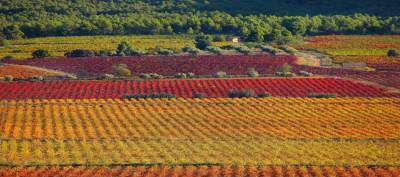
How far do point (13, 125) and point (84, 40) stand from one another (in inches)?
3268

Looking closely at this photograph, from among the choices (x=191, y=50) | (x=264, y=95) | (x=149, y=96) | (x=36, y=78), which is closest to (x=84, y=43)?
(x=191, y=50)

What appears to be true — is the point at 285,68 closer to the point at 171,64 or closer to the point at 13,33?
the point at 171,64

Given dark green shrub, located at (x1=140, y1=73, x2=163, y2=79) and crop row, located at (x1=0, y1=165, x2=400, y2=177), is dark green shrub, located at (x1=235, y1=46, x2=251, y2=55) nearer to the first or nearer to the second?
dark green shrub, located at (x1=140, y1=73, x2=163, y2=79)

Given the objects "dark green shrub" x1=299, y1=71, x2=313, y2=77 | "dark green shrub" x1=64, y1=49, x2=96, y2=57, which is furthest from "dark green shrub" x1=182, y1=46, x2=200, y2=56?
"dark green shrub" x1=299, y1=71, x2=313, y2=77

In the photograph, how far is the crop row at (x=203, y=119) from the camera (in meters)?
61.3

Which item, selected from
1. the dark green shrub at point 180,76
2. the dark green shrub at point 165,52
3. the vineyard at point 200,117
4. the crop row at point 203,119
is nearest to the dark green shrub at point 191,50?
the dark green shrub at point 165,52

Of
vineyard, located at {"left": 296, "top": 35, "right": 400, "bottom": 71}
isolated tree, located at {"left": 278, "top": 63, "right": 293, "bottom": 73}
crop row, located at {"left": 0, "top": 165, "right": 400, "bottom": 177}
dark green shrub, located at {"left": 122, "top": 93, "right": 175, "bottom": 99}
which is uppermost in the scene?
crop row, located at {"left": 0, "top": 165, "right": 400, "bottom": 177}

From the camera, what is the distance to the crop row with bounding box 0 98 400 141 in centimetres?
6128

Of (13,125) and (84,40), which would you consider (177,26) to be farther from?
(13,125)

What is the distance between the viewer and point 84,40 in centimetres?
14638

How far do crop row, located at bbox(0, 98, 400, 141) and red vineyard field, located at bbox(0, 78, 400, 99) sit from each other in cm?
424

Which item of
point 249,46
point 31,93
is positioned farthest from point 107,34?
point 31,93

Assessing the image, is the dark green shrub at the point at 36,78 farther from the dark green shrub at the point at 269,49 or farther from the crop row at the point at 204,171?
the crop row at the point at 204,171

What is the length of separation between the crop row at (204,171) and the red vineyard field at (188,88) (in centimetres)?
3527
